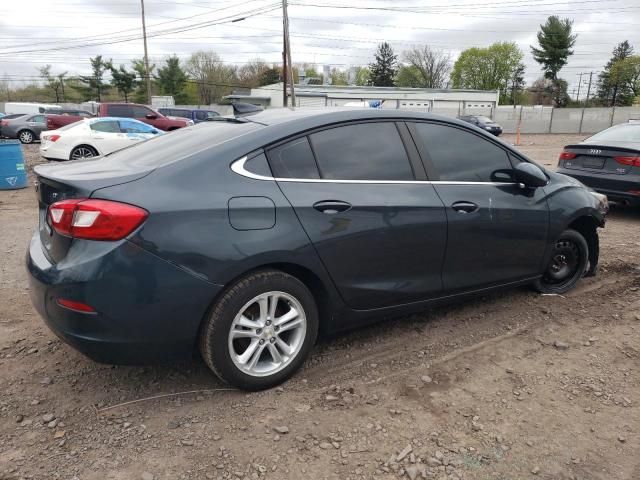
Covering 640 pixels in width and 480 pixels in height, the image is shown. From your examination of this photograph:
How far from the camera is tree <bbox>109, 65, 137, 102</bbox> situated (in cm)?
5691

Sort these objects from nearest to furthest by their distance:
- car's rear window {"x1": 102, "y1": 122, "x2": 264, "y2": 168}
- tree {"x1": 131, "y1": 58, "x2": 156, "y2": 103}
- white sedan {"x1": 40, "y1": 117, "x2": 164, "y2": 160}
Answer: car's rear window {"x1": 102, "y1": 122, "x2": 264, "y2": 168} → white sedan {"x1": 40, "y1": 117, "x2": 164, "y2": 160} → tree {"x1": 131, "y1": 58, "x2": 156, "y2": 103}

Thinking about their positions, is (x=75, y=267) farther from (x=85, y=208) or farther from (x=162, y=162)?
(x=162, y=162)

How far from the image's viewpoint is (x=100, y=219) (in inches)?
93.4

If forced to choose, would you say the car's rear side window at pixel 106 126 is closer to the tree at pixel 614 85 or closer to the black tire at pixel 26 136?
the black tire at pixel 26 136

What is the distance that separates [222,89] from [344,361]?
68878 mm

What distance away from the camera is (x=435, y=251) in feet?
10.9

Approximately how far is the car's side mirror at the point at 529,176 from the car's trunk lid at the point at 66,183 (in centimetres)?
258

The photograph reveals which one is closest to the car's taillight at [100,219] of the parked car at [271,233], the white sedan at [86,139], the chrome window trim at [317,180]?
the parked car at [271,233]

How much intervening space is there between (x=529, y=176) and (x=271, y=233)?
2.12 meters

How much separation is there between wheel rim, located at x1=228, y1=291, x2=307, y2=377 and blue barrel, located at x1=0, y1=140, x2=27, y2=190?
8929 millimetres

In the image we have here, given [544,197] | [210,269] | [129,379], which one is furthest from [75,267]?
[544,197]

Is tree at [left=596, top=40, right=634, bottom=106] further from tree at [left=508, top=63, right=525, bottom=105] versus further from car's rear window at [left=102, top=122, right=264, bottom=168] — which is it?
car's rear window at [left=102, top=122, right=264, bottom=168]

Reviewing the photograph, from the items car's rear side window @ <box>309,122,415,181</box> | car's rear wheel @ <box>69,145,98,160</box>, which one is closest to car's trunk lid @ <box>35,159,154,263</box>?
car's rear side window @ <box>309,122,415,181</box>

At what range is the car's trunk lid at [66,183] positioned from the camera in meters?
2.49
